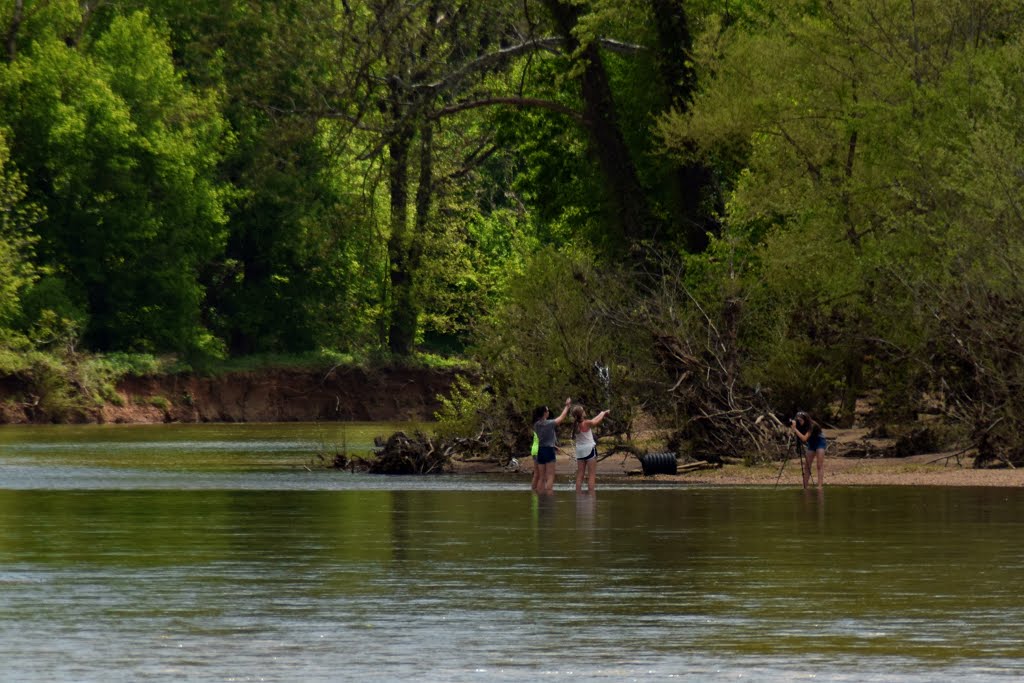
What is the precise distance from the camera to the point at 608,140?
52.0m

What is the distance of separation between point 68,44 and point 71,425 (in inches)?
837

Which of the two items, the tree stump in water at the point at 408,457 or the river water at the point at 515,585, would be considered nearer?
the river water at the point at 515,585

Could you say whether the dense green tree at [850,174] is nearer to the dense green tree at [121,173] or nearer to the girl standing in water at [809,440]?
the girl standing in water at [809,440]

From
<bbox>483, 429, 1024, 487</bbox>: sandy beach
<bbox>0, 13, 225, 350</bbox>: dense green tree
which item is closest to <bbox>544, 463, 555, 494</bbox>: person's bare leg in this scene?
<bbox>483, 429, 1024, 487</bbox>: sandy beach

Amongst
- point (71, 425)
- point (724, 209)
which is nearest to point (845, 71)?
point (724, 209)

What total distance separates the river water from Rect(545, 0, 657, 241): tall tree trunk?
18295 millimetres

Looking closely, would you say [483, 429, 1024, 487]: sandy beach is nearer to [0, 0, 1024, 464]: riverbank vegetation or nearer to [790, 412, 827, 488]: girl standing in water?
[0, 0, 1024, 464]: riverbank vegetation

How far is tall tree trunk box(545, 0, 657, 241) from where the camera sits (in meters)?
51.6

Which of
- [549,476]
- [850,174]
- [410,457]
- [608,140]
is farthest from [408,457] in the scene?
[608,140]

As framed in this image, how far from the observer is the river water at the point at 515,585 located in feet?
45.4

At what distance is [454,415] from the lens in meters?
46.4

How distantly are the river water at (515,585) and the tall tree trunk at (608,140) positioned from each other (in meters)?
18.3

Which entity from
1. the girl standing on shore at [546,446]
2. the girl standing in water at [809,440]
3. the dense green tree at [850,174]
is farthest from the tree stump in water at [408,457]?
the girl standing in water at [809,440]

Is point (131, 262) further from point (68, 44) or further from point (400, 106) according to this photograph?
point (400, 106)
